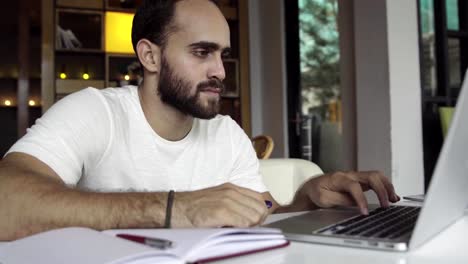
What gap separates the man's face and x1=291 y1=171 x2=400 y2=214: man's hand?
44 centimetres

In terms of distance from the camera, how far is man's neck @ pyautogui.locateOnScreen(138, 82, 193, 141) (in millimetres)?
1341

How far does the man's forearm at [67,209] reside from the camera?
2.44 feet

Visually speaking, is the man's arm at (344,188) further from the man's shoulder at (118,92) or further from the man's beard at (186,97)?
the man's shoulder at (118,92)

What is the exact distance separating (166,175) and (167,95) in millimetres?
245

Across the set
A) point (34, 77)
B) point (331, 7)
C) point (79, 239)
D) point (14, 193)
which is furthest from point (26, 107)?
point (79, 239)

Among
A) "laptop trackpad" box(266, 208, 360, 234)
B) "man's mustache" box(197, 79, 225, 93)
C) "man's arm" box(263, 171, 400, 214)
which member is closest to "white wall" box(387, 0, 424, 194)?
"man's mustache" box(197, 79, 225, 93)

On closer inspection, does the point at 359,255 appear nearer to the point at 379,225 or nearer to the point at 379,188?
the point at 379,225

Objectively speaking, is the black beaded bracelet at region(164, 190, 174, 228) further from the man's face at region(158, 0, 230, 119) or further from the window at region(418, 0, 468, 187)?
the window at region(418, 0, 468, 187)

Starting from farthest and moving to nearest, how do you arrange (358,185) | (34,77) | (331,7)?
(34,77)
(331,7)
(358,185)

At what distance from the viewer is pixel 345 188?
3.26 feet

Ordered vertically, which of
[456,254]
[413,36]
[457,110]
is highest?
[413,36]

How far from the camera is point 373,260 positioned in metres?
0.56

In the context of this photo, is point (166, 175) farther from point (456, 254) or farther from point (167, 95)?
point (456, 254)

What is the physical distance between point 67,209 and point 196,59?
0.70 meters
